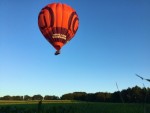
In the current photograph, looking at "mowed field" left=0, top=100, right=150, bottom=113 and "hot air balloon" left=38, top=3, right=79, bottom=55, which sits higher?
"hot air balloon" left=38, top=3, right=79, bottom=55

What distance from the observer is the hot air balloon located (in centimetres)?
2589

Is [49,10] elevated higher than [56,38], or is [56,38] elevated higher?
[49,10]

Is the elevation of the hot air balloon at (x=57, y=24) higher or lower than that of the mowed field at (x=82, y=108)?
higher

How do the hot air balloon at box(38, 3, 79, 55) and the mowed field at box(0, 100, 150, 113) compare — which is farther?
the hot air balloon at box(38, 3, 79, 55)

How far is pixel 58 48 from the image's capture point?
86.8 feet

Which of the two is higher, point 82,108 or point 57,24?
point 57,24

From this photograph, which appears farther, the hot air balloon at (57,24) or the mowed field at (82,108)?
the hot air balloon at (57,24)

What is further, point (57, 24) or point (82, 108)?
point (57, 24)

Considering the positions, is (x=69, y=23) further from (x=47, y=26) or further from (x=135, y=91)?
(x=135, y=91)

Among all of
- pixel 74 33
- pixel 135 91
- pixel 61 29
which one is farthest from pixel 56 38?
pixel 135 91

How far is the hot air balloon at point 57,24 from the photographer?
2589 cm

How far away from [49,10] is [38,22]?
1741 millimetres

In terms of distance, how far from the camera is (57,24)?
2586cm

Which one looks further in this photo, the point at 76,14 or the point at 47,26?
the point at 76,14
